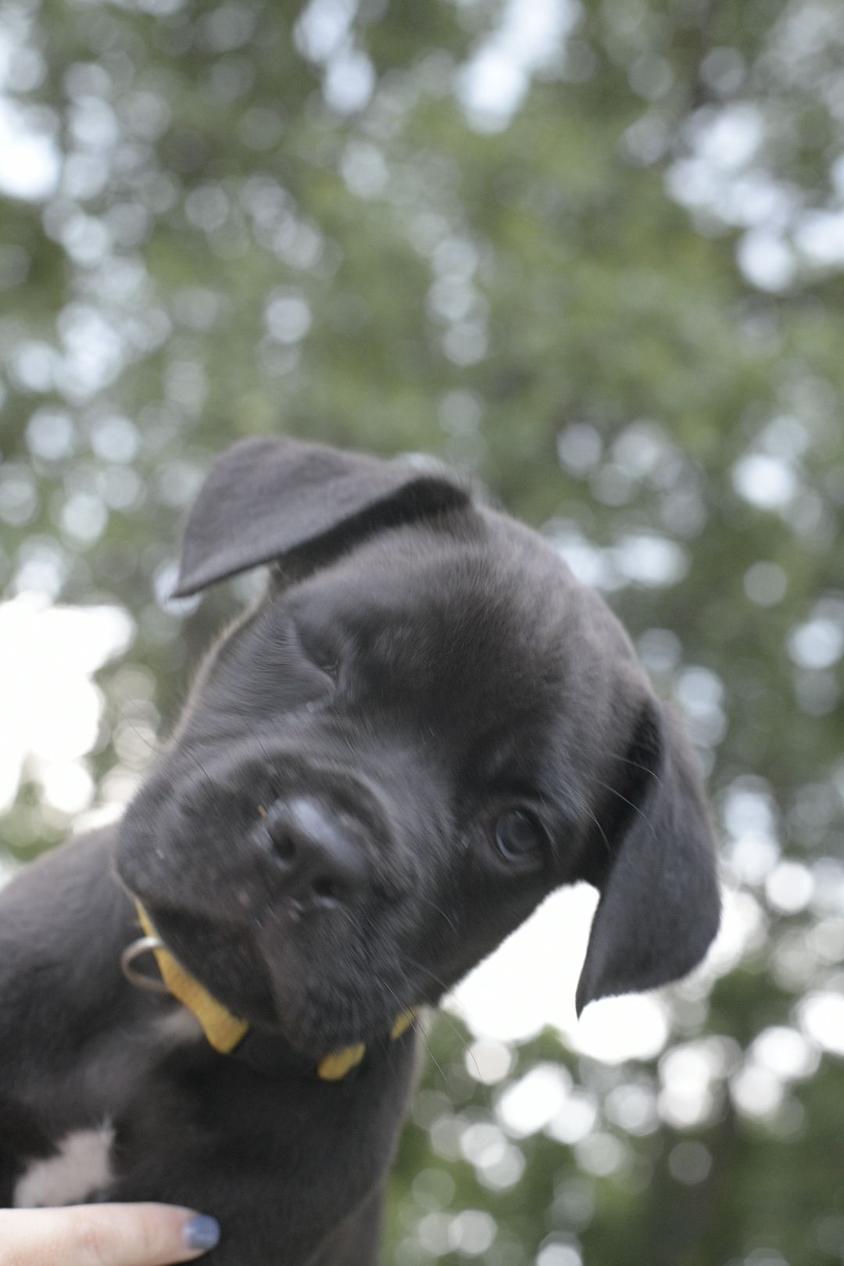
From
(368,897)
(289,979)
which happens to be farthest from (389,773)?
(289,979)

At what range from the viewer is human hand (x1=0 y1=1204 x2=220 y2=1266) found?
8.14 feet

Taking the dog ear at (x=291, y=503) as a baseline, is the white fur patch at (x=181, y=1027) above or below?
below

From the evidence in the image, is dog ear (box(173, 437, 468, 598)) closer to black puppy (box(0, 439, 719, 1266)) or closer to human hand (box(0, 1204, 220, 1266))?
black puppy (box(0, 439, 719, 1266))

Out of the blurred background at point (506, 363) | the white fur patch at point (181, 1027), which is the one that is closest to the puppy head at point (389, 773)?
the white fur patch at point (181, 1027)

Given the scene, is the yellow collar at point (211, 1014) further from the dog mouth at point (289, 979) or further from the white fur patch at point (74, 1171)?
the white fur patch at point (74, 1171)

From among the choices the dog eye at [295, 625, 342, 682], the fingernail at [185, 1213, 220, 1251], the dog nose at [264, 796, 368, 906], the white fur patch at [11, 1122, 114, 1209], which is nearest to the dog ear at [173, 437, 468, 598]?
the dog eye at [295, 625, 342, 682]

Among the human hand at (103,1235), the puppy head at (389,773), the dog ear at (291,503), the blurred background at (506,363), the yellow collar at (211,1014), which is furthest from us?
the blurred background at (506,363)

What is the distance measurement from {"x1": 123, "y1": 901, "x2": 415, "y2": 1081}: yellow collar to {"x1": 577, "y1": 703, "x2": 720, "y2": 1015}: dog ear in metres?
0.42

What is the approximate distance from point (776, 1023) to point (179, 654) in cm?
547

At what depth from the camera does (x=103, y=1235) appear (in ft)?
8.27

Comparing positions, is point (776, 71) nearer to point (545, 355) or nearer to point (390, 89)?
point (390, 89)

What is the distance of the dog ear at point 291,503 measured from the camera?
110 inches

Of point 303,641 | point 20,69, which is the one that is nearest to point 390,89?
point 20,69

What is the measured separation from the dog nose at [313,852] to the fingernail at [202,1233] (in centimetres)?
77
